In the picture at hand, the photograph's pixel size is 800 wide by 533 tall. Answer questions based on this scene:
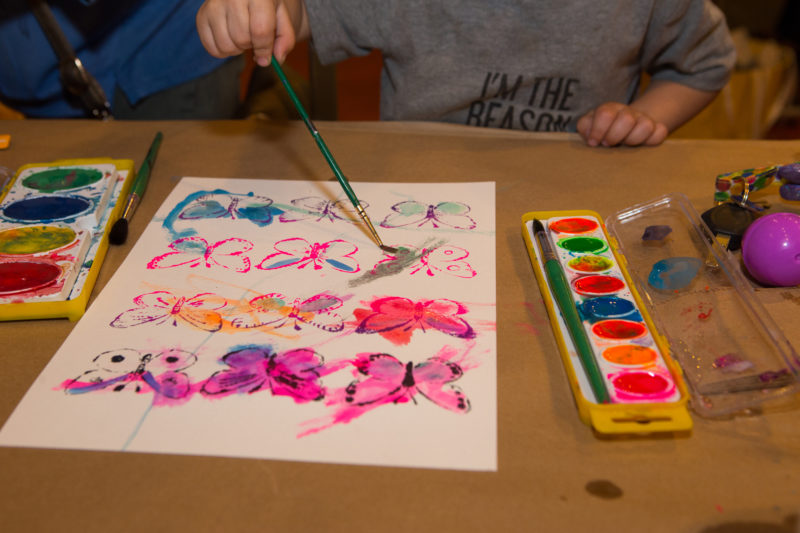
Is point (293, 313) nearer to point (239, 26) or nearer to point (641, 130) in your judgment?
point (239, 26)

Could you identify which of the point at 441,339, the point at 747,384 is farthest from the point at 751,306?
the point at 441,339

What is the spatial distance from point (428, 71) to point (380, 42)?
80 mm

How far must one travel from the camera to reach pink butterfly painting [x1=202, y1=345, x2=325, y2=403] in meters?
0.44

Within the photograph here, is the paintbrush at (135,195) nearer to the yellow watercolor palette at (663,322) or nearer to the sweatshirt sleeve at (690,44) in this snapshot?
the yellow watercolor palette at (663,322)

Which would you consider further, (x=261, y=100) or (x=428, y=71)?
(x=261, y=100)

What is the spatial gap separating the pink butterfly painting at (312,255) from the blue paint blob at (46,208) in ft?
0.70

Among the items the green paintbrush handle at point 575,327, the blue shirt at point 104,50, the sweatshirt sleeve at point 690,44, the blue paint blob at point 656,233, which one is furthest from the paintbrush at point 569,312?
the blue shirt at point 104,50

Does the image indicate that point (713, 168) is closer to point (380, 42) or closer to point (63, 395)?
point (380, 42)

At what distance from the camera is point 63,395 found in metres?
0.45

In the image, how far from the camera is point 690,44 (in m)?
0.86

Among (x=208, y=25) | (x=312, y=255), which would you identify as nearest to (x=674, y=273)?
(x=312, y=255)

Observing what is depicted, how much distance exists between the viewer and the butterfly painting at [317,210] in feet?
2.11

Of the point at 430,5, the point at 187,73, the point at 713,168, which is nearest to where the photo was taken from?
the point at 713,168

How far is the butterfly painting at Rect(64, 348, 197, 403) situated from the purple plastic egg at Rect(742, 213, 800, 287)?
476mm
